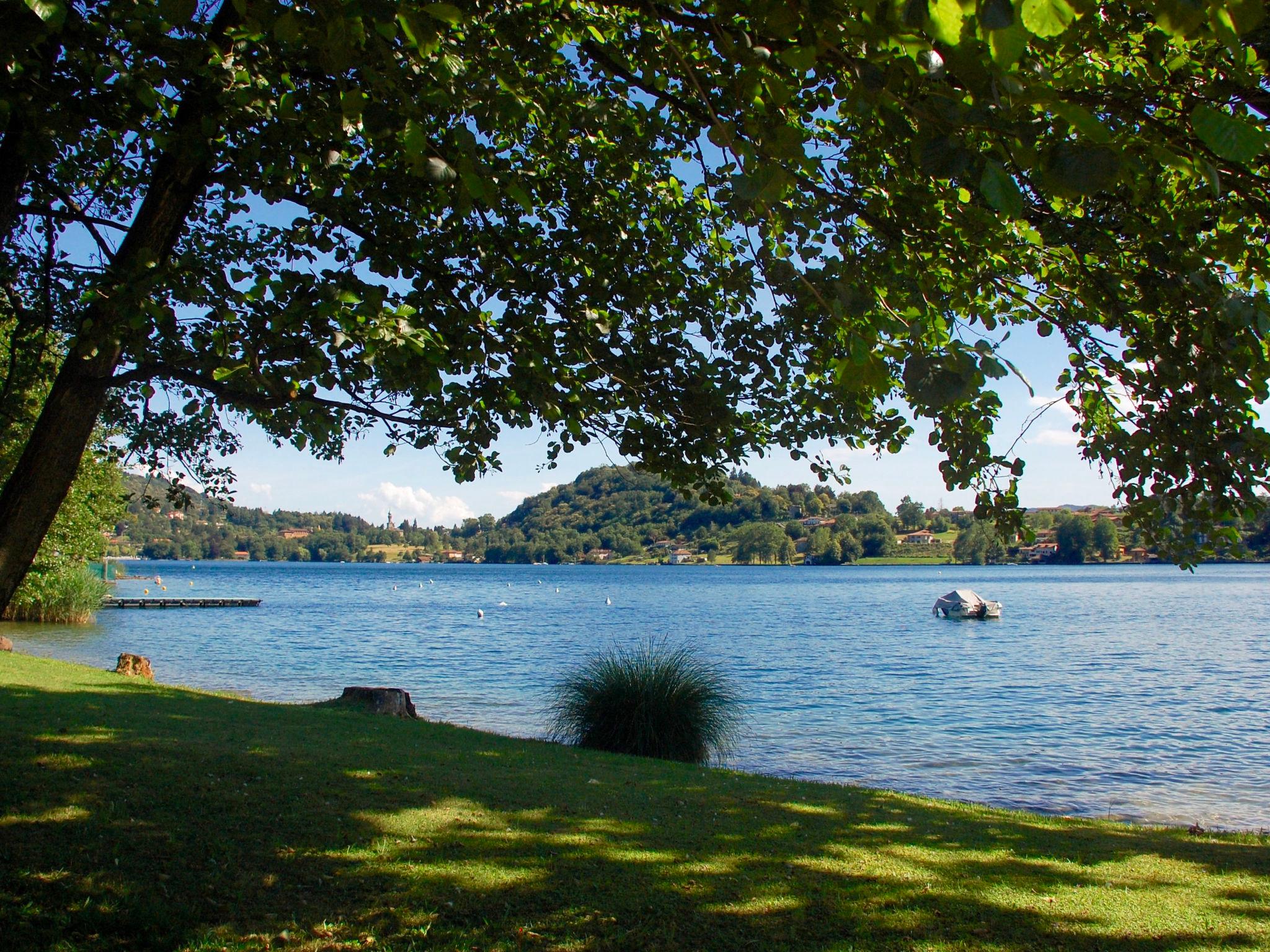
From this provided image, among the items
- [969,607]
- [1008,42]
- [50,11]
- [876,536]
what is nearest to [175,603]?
[969,607]

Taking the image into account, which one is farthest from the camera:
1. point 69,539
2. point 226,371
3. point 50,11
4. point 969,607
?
point 969,607

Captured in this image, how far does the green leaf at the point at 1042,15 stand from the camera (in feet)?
6.19

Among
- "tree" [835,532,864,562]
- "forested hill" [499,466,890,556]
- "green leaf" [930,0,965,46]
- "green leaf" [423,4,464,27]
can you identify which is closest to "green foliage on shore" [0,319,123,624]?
"green leaf" [423,4,464,27]

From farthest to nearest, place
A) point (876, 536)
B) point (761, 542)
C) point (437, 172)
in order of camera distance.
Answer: point (761, 542) → point (876, 536) → point (437, 172)

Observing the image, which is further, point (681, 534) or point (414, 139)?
point (681, 534)

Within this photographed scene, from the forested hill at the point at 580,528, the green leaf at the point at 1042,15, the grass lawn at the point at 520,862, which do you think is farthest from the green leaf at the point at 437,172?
the forested hill at the point at 580,528

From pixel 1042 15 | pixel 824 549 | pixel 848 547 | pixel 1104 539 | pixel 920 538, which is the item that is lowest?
pixel 824 549

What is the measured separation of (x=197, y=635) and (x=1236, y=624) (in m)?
50.9

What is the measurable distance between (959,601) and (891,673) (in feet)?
85.9

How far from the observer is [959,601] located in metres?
50.7

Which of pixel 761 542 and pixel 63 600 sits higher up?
pixel 761 542

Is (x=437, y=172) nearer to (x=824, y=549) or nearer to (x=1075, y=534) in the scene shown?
(x=1075, y=534)

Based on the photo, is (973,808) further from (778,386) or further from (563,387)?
(563,387)

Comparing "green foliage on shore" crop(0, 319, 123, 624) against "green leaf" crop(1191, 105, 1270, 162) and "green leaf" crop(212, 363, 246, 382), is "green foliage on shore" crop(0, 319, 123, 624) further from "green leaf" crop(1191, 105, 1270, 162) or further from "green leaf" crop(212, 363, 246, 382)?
"green leaf" crop(1191, 105, 1270, 162)
